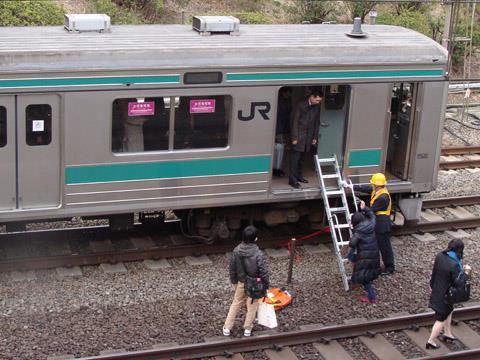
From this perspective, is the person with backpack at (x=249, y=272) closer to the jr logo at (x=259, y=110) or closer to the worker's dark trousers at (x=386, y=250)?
the jr logo at (x=259, y=110)

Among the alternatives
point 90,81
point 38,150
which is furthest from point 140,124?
point 38,150

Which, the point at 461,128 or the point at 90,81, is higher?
the point at 90,81

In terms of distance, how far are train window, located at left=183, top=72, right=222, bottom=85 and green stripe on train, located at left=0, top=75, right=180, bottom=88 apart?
0.14 meters

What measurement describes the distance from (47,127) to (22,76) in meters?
0.72

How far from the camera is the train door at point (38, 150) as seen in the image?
10.6m

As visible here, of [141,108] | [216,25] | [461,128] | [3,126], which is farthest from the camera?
[461,128]

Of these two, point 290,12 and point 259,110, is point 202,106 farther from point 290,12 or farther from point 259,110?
point 290,12

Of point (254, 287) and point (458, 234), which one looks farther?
point (458, 234)

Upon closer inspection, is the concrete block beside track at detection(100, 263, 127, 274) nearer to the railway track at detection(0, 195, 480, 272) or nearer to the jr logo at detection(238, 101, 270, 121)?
the railway track at detection(0, 195, 480, 272)

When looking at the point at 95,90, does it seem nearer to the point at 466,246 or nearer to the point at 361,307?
the point at 361,307

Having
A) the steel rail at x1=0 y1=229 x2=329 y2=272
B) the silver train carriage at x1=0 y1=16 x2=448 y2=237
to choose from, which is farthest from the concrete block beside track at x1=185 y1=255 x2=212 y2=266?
the silver train carriage at x1=0 y1=16 x2=448 y2=237

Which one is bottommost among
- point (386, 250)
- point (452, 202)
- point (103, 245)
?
point (103, 245)

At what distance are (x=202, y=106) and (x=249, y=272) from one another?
9.42 ft

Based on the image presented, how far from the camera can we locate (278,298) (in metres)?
10.9
